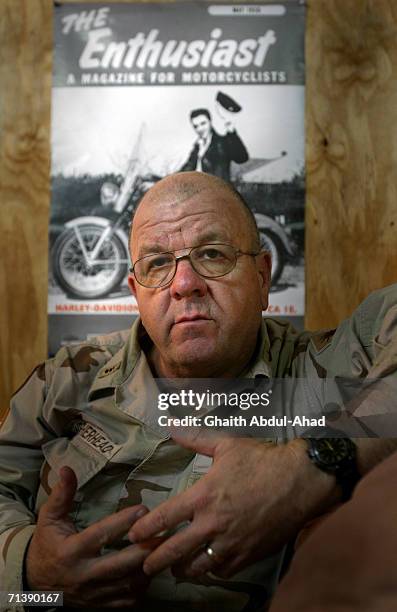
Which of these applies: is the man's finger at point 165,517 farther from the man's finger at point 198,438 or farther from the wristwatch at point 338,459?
the wristwatch at point 338,459

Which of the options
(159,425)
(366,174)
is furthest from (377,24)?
(159,425)

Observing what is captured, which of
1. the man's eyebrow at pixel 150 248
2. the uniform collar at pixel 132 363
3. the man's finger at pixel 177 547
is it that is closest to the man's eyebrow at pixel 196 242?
the man's eyebrow at pixel 150 248

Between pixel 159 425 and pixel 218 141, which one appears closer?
pixel 159 425

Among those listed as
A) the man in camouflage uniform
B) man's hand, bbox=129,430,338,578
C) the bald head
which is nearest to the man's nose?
the man in camouflage uniform

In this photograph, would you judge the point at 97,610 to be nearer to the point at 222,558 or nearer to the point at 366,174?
the point at 222,558

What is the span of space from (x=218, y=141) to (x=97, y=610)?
715 millimetres

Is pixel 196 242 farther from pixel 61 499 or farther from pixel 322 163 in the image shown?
pixel 61 499

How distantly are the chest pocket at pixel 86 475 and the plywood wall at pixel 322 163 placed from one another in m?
0.17

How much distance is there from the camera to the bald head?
0.84 metres

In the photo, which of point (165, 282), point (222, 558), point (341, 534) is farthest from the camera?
point (165, 282)

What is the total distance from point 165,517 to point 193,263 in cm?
33

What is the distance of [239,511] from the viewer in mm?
656

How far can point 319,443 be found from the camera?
0.69m

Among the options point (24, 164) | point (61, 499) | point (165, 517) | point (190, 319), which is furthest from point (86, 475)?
point (24, 164)
